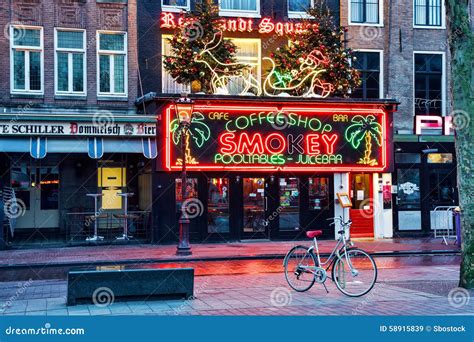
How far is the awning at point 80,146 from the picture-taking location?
22.8 m

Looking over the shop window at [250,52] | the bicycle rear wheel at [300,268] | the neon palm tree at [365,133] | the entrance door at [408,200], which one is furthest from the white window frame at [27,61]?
the bicycle rear wheel at [300,268]

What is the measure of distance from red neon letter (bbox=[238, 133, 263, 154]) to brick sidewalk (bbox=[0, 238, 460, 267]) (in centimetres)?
328

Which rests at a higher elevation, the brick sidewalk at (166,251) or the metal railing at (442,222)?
the metal railing at (442,222)

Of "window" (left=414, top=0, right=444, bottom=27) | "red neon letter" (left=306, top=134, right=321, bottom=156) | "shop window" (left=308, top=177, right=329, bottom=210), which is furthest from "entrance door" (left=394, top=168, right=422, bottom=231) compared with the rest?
"window" (left=414, top=0, right=444, bottom=27)

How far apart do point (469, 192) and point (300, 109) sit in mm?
13335

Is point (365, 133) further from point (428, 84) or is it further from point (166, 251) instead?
point (166, 251)

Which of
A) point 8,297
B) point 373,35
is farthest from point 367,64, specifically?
point 8,297

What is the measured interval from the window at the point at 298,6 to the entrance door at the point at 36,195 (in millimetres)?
10789

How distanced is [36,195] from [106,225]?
2.97 meters

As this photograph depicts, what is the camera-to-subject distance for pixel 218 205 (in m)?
24.7

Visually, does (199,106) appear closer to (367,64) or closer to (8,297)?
(367,64)

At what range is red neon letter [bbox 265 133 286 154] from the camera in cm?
2484

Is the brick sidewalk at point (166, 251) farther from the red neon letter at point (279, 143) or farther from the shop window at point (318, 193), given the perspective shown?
the red neon letter at point (279, 143)

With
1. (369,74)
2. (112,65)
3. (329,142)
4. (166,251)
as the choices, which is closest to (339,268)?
(166,251)
